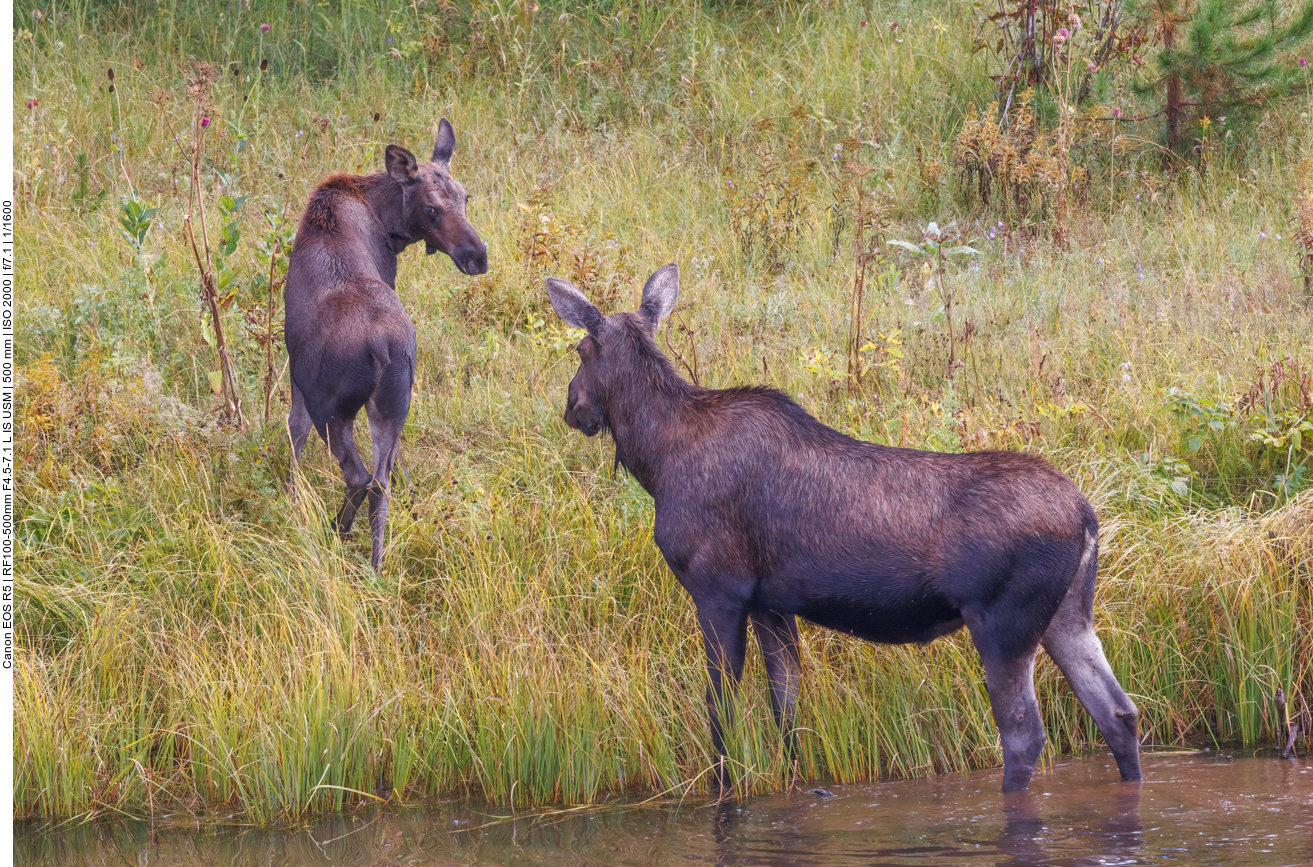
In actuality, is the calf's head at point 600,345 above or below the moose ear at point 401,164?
below

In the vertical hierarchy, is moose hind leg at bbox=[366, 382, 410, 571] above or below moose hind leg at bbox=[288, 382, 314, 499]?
below

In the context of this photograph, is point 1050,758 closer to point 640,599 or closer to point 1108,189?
A: point 640,599

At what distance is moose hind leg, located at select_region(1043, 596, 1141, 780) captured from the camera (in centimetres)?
503

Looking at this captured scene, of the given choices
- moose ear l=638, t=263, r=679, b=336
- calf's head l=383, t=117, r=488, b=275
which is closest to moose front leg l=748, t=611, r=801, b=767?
moose ear l=638, t=263, r=679, b=336

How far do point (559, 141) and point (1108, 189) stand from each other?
462 centimetres

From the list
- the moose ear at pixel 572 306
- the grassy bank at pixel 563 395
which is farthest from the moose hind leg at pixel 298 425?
the moose ear at pixel 572 306

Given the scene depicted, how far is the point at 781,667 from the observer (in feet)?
17.7

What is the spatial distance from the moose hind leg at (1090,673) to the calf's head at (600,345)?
1887 mm

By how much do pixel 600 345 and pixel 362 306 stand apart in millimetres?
1620

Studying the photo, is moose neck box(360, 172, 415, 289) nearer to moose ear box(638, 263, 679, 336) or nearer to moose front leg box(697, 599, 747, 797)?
moose ear box(638, 263, 679, 336)

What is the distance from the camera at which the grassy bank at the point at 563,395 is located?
5.37 metres

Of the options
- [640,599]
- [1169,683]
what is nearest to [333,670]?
[640,599]

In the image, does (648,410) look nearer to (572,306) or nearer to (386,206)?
(572,306)

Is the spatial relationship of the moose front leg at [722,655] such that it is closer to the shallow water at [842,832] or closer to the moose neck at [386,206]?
the shallow water at [842,832]
